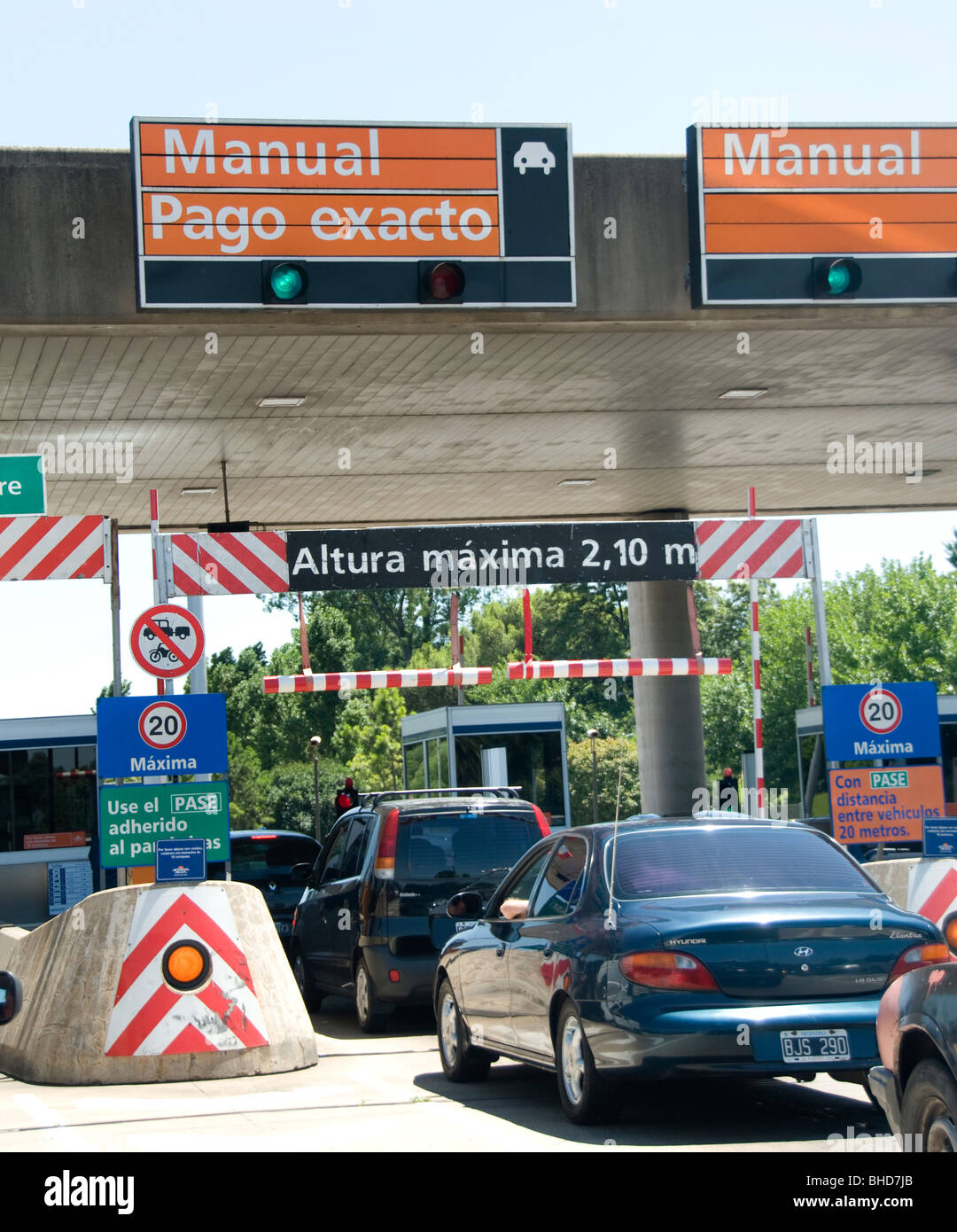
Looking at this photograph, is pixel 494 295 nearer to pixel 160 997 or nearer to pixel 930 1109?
pixel 160 997

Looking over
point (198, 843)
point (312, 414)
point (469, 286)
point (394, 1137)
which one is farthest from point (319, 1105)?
point (312, 414)

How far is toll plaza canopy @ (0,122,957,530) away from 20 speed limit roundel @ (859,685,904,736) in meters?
3.06

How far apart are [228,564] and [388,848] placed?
414 cm

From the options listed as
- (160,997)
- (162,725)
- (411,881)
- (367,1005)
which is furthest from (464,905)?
(162,725)

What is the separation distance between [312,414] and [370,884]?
5811mm

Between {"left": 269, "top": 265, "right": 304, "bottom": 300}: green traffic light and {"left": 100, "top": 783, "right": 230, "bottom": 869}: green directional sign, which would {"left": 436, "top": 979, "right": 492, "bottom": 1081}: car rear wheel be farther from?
{"left": 269, "top": 265, "right": 304, "bottom": 300}: green traffic light

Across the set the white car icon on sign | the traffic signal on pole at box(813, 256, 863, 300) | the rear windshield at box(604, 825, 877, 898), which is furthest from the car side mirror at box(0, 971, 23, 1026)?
the traffic signal on pole at box(813, 256, 863, 300)

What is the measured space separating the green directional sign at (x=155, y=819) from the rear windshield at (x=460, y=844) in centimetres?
153

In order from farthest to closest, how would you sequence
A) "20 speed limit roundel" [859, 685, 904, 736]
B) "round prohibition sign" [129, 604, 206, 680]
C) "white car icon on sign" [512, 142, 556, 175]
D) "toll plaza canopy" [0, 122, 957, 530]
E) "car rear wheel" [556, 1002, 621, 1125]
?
"20 speed limit roundel" [859, 685, 904, 736] < "round prohibition sign" [129, 604, 206, 680] < "white car icon on sign" [512, 142, 556, 175] < "toll plaza canopy" [0, 122, 957, 530] < "car rear wheel" [556, 1002, 621, 1125]

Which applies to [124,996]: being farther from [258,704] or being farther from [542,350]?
[258,704]

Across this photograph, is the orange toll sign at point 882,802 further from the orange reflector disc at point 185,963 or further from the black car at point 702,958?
the orange reflector disc at point 185,963

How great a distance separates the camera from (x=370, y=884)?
43.2 ft

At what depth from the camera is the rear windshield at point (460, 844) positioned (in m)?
13.1

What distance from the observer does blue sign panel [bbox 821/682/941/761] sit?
13.9 meters
